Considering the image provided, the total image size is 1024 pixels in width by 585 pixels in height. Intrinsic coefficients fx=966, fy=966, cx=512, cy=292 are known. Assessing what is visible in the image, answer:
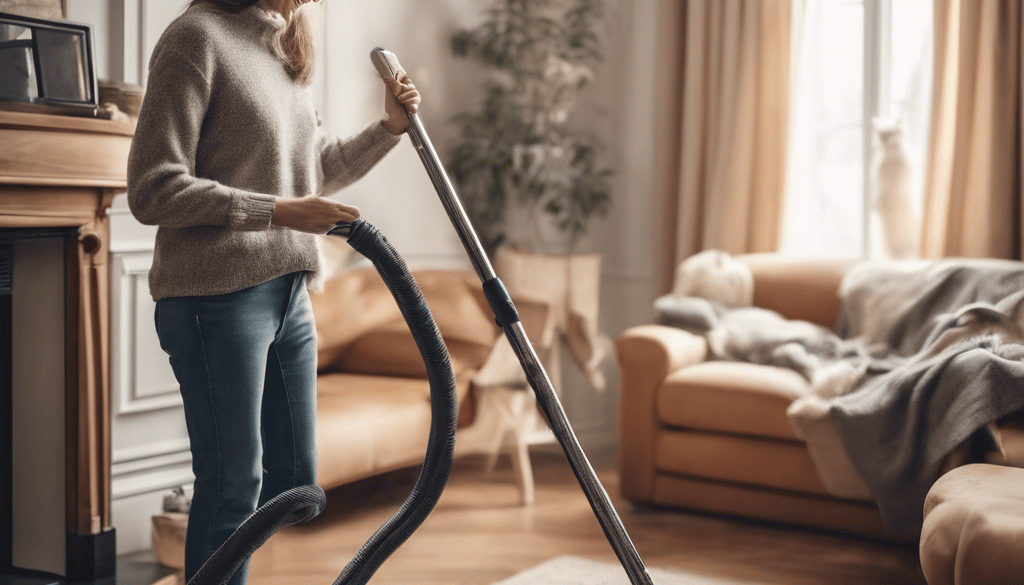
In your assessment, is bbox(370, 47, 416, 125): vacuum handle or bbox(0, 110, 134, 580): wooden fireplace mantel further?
bbox(0, 110, 134, 580): wooden fireplace mantel

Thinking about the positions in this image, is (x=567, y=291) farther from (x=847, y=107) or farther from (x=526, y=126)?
(x=847, y=107)

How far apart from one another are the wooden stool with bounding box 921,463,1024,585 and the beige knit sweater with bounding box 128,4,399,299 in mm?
1175

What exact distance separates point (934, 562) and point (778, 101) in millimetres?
2452

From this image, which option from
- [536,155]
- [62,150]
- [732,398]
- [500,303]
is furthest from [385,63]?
[536,155]

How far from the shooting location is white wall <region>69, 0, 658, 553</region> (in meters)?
2.68

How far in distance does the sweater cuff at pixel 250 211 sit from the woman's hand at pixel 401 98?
0.29m

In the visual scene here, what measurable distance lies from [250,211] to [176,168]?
0.12 meters

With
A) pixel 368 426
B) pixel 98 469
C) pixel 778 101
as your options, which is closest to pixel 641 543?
pixel 368 426

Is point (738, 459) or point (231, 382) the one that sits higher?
point (231, 382)

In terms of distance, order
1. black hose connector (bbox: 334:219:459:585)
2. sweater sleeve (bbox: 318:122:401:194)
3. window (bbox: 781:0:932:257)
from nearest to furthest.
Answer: black hose connector (bbox: 334:219:459:585)
sweater sleeve (bbox: 318:122:401:194)
window (bbox: 781:0:932:257)

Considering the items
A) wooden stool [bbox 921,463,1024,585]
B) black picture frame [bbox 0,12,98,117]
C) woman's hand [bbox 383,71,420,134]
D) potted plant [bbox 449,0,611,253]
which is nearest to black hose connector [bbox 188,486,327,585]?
woman's hand [bbox 383,71,420,134]

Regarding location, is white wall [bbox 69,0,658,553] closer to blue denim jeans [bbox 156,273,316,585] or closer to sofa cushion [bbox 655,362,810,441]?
sofa cushion [bbox 655,362,810,441]

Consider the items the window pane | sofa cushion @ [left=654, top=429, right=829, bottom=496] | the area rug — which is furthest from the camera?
the window pane

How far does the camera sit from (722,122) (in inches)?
152
